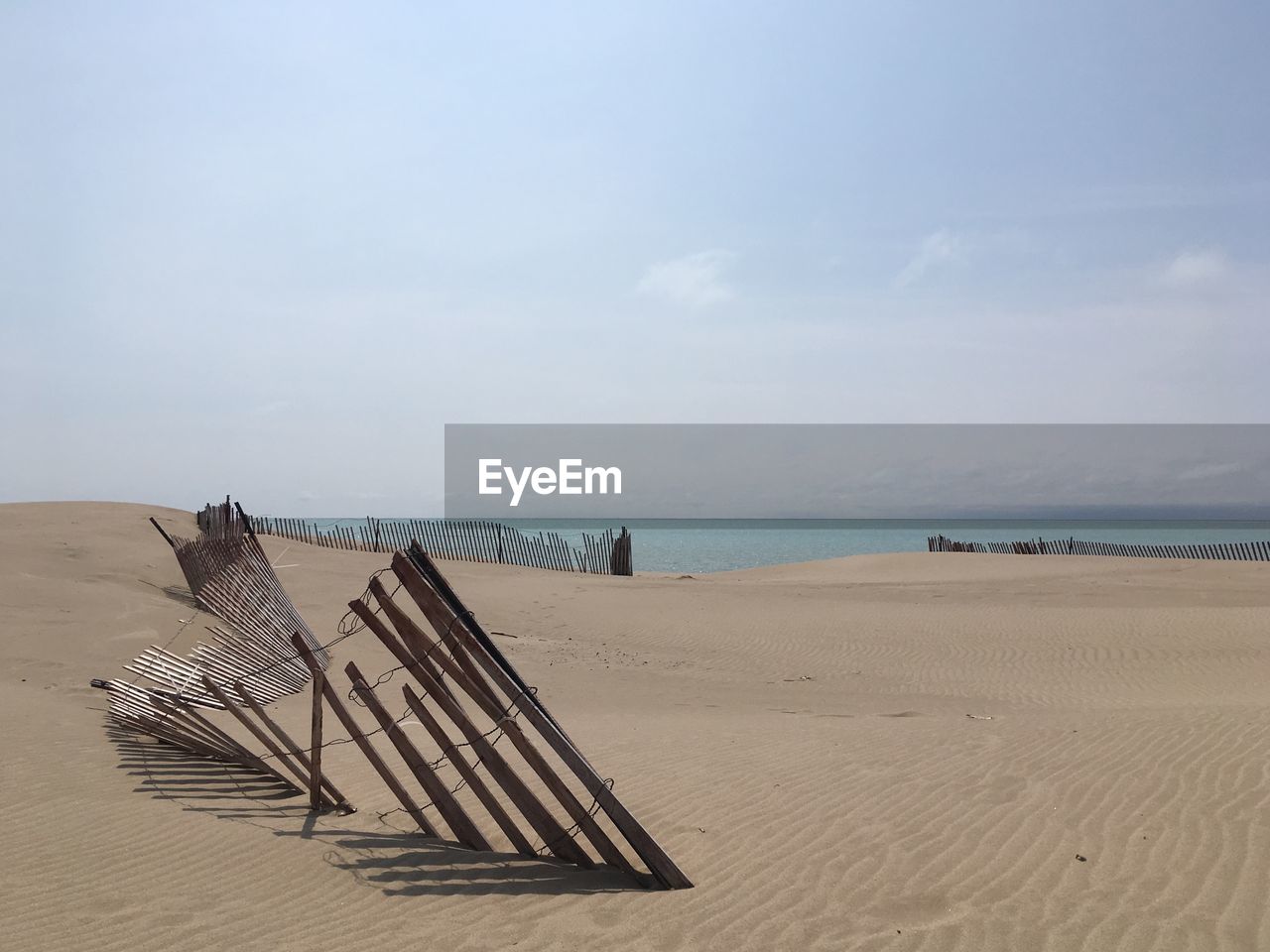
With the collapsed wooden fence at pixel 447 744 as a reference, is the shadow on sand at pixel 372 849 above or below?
below

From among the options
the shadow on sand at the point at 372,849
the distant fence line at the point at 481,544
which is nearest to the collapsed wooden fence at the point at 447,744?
the shadow on sand at the point at 372,849

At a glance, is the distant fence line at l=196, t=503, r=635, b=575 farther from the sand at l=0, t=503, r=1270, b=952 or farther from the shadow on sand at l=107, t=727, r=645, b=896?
the shadow on sand at l=107, t=727, r=645, b=896

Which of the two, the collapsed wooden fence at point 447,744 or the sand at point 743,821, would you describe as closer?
the sand at point 743,821

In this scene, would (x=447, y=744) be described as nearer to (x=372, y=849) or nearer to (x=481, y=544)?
(x=372, y=849)

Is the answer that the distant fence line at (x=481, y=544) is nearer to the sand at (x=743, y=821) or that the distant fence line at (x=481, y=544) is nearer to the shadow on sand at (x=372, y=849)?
the sand at (x=743, y=821)

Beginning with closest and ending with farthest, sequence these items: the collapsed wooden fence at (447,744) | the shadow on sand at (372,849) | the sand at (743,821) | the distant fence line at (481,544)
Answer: the sand at (743,821) → the shadow on sand at (372,849) → the collapsed wooden fence at (447,744) → the distant fence line at (481,544)

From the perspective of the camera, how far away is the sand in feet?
13.6

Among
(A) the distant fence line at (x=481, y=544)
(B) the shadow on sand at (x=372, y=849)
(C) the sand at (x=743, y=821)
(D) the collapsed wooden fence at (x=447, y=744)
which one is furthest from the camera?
(A) the distant fence line at (x=481, y=544)

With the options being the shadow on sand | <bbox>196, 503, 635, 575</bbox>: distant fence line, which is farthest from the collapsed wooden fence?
<bbox>196, 503, 635, 575</bbox>: distant fence line

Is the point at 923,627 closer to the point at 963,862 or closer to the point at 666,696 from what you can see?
the point at 666,696

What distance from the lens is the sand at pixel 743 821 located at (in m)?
4.16

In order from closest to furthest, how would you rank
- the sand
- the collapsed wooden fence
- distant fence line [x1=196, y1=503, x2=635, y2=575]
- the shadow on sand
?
the sand, the shadow on sand, the collapsed wooden fence, distant fence line [x1=196, y1=503, x2=635, y2=575]

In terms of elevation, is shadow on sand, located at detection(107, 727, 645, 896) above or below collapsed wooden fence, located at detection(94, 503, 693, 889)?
below

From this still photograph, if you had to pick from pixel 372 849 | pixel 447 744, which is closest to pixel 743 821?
pixel 447 744
